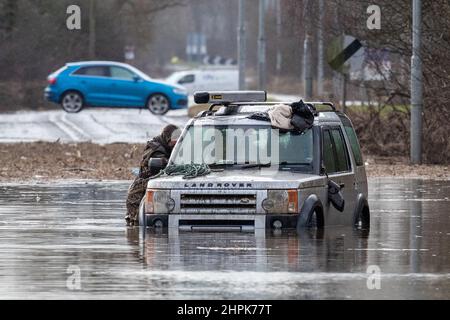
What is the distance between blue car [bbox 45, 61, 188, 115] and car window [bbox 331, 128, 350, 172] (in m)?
30.8

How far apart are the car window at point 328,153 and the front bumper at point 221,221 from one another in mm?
1163

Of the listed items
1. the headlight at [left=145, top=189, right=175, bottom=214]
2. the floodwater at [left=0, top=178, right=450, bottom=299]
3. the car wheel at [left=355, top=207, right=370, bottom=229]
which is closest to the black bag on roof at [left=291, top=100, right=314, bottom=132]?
the floodwater at [left=0, top=178, right=450, bottom=299]

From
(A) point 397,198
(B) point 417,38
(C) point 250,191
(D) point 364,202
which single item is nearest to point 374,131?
(B) point 417,38

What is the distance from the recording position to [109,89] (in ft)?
158

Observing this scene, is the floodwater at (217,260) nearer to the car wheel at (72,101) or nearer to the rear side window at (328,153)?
the rear side window at (328,153)

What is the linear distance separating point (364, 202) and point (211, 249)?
342 cm

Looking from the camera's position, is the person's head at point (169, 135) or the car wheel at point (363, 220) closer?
the car wheel at point (363, 220)

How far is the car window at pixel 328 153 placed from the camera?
16.6m

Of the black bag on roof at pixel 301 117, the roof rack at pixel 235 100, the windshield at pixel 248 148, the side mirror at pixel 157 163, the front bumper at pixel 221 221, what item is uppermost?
the roof rack at pixel 235 100

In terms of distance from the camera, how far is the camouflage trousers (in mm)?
18188

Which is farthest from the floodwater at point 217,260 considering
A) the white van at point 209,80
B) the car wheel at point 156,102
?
the white van at point 209,80

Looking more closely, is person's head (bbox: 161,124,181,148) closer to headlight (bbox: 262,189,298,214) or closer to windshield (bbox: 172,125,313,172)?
windshield (bbox: 172,125,313,172)

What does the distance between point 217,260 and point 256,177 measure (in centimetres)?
210

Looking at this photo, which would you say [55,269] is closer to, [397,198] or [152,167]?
[152,167]
